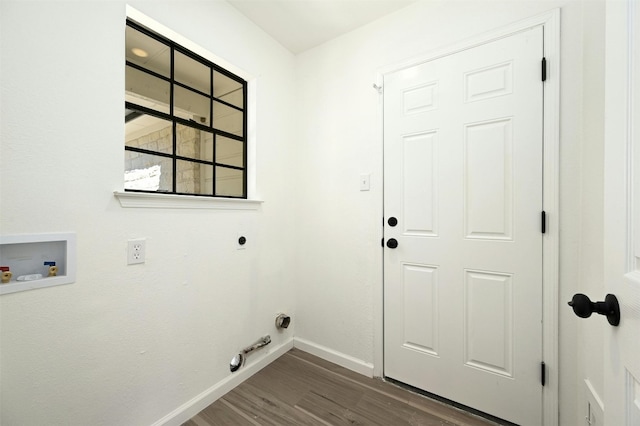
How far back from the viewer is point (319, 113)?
6.94ft

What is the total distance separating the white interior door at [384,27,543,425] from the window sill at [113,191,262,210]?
3.47ft

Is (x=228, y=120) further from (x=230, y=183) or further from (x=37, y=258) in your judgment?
(x=37, y=258)

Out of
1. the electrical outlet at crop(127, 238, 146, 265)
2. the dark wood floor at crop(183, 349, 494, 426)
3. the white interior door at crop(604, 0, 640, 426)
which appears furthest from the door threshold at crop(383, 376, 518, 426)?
the electrical outlet at crop(127, 238, 146, 265)

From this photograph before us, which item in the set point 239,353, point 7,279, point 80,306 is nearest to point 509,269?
point 239,353

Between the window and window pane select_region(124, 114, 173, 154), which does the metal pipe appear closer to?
the window

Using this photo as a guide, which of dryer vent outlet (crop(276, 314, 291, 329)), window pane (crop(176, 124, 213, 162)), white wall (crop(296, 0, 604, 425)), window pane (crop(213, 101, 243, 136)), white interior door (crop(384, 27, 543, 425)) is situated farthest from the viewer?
dryer vent outlet (crop(276, 314, 291, 329))

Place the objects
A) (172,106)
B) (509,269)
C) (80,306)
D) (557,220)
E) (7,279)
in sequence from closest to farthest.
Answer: (7,279) < (80,306) < (557,220) < (509,269) < (172,106)

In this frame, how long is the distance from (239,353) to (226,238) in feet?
2.66

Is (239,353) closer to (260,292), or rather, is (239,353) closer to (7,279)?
(260,292)

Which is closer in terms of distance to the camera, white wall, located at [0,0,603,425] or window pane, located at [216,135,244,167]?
white wall, located at [0,0,603,425]

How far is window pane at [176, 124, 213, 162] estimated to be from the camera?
70.1 inches

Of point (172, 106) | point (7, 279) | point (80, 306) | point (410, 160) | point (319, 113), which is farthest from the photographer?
point (319, 113)

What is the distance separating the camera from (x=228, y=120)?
198cm

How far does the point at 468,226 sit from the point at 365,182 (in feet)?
2.38
